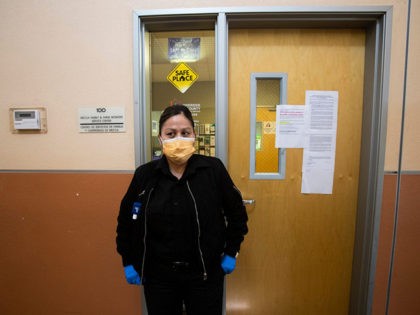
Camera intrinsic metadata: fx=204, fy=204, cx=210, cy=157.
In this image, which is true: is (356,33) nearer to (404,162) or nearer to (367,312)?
(404,162)

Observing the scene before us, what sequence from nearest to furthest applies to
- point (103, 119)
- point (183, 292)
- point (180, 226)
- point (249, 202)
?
point (180, 226), point (183, 292), point (103, 119), point (249, 202)

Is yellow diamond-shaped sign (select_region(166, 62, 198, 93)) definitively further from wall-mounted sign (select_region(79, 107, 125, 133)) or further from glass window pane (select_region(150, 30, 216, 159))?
wall-mounted sign (select_region(79, 107, 125, 133))

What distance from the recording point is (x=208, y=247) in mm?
970

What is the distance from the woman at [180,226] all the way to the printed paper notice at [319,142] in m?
0.66

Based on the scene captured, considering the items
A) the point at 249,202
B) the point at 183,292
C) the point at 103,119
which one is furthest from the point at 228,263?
the point at 103,119

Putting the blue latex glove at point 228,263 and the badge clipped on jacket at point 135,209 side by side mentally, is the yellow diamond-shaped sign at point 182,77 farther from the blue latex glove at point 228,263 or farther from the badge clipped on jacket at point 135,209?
the blue latex glove at point 228,263

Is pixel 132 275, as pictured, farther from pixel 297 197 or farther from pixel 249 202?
pixel 297 197

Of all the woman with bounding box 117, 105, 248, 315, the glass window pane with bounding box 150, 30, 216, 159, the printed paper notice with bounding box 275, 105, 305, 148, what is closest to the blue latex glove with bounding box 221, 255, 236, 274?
the woman with bounding box 117, 105, 248, 315

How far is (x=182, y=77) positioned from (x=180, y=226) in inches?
37.7

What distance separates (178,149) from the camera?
0.98 meters

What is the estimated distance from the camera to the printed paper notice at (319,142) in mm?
1366

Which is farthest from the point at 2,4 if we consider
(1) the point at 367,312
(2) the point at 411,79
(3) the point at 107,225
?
(1) the point at 367,312

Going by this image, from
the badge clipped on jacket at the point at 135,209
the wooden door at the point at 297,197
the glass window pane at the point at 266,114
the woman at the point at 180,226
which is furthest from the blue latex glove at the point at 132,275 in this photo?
the glass window pane at the point at 266,114

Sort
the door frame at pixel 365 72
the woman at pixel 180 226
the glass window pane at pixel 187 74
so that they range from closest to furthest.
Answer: the woman at pixel 180 226 < the door frame at pixel 365 72 < the glass window pane at pixel 187 74
